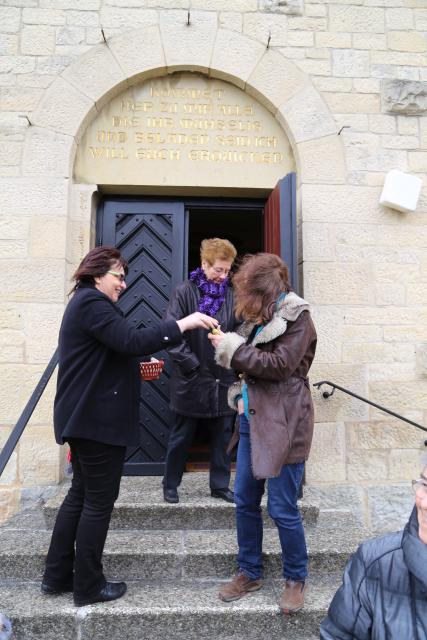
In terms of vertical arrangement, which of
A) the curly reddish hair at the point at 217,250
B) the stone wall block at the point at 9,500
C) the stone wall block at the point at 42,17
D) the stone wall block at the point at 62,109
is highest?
the stone wall block at the point at 42,17

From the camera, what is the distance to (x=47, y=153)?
4188mm

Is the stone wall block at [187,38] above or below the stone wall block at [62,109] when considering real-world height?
above

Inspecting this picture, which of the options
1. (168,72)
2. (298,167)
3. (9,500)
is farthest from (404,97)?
(9,500)

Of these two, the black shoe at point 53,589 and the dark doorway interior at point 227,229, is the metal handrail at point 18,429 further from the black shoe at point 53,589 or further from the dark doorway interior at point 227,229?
the dark doorway interior at point 227,229

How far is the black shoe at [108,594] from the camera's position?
2.60 m

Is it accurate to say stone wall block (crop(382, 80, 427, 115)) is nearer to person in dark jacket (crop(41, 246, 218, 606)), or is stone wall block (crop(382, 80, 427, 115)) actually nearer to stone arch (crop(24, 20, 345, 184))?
stone arch (crop(24, 20, 345, 184))

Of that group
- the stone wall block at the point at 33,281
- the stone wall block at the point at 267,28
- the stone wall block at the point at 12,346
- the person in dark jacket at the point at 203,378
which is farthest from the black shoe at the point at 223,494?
the stone wall block at the point at 267,28

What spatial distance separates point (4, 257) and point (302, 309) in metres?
2.61

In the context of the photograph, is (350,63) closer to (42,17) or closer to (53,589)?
(42,17)

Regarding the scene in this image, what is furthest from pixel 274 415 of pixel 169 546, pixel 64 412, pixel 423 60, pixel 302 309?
pixel 423 60

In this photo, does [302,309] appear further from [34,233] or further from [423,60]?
[423,60]

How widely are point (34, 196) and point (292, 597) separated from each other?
3339 millimetres

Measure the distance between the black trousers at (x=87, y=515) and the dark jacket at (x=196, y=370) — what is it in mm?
951

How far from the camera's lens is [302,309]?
100.0 inches
